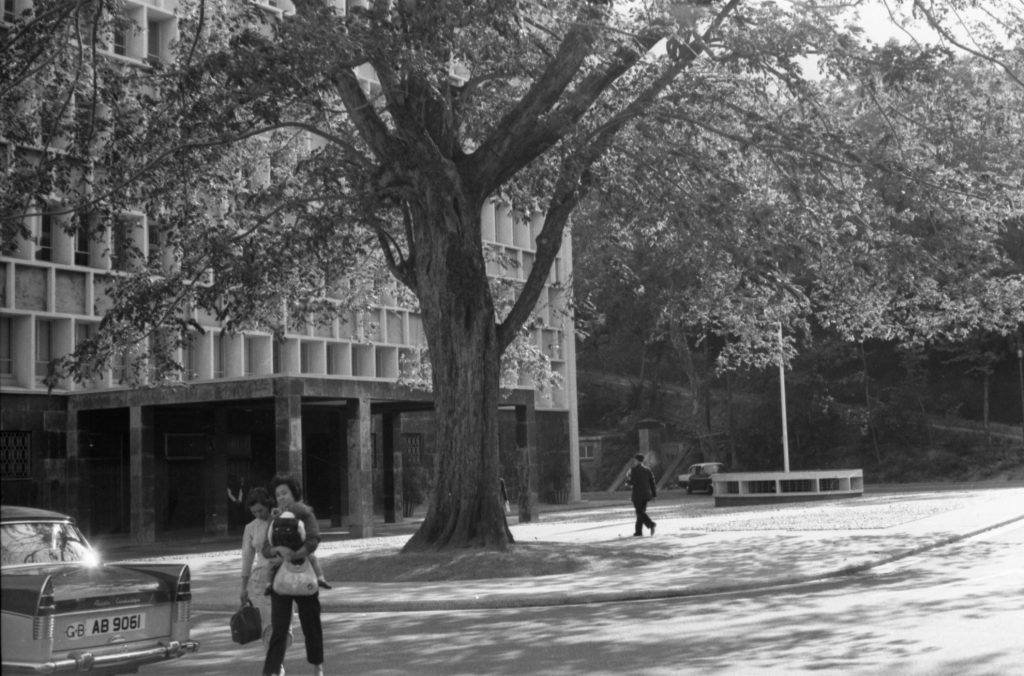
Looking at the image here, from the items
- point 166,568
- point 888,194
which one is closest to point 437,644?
point 166,568

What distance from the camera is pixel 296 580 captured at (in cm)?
956

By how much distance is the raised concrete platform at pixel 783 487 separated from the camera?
141ft

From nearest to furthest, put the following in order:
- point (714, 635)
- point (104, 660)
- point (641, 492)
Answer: point (104, 660) < point (714, 635) < point (641, 492)

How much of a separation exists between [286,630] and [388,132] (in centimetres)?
1286

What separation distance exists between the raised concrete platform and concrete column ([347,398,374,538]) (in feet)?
53.2

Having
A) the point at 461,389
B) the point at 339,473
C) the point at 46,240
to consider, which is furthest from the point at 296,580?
the point at 339,473

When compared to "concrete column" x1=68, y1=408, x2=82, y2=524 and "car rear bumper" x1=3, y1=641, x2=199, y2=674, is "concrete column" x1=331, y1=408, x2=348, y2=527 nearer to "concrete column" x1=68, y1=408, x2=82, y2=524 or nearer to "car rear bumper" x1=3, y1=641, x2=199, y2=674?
"concrete column" x1=68, y1=408, x2=82, y2=524

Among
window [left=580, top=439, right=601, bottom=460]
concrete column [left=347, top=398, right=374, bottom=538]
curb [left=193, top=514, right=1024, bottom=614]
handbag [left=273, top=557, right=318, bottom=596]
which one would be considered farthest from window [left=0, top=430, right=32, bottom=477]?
window [left=580, top=439, right=601, bottom=460]

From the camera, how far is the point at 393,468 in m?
39.9

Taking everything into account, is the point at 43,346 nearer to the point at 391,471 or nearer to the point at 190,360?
the point at 190,360

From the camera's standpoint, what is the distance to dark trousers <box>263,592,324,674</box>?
→ 31.4 feet

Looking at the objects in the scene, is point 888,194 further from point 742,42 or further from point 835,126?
A: point 742,42

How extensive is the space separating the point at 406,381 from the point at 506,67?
12.0m

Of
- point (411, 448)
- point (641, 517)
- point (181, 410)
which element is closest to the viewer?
point (641, 517)
